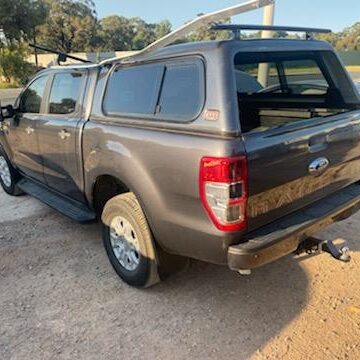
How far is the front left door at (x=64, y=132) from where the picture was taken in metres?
3.71

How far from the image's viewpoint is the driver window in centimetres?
448

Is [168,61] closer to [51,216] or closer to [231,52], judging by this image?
[231,52]

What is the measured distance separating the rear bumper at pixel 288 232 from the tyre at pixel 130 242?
811 millimetres

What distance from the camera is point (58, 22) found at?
199 feet

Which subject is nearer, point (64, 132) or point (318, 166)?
point (318, 166)

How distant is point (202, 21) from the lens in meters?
3.13

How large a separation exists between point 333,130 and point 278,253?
1015mm

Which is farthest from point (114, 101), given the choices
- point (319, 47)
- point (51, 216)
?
point (51, 216)

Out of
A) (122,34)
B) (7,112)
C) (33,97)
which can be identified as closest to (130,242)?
(33,97)

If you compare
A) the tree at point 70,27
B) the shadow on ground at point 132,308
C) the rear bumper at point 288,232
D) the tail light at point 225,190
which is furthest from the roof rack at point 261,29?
the tree at point 70,27

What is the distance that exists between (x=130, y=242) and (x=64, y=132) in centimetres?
129

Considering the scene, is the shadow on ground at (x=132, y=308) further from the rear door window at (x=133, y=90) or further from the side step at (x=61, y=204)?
the rear door window at (x=133, y=90)

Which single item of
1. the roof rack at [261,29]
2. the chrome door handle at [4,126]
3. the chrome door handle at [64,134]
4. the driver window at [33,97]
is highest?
the roof rack at [261,29]

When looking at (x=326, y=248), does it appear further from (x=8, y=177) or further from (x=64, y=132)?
(x=8, y=177)
